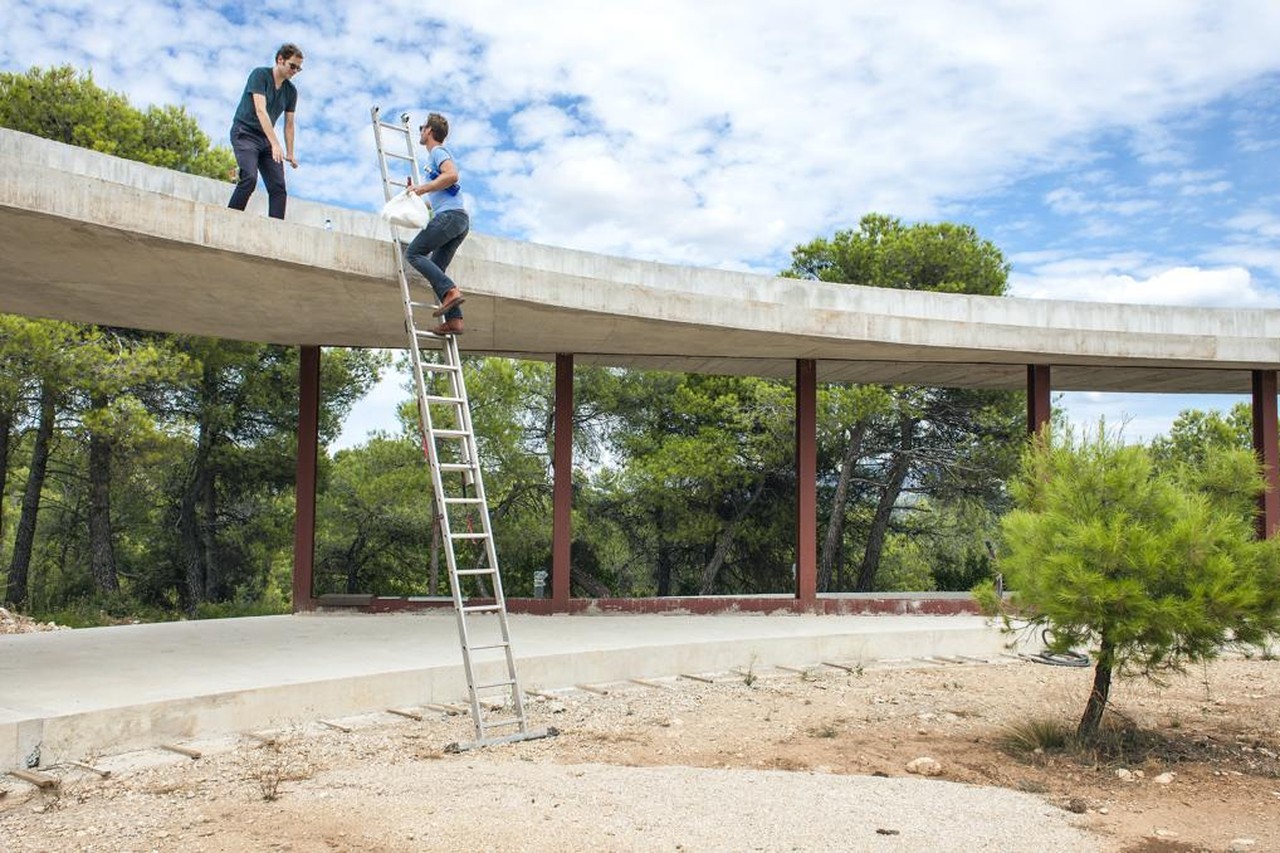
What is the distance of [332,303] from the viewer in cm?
894

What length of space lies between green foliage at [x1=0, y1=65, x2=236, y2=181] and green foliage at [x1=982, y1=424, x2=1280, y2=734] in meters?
16.7

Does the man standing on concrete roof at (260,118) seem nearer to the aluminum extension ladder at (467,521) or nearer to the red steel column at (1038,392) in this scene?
the aluminum extension ladder at (467,521)

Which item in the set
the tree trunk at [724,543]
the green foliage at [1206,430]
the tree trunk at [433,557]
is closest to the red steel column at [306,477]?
the tree trunk at [433,557]

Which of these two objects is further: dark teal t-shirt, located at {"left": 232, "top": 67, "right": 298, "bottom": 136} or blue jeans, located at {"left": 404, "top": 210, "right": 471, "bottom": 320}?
dark teal t-shirt, located at {"left": 232, "top": 67, "right": 298, "bottom": 136}

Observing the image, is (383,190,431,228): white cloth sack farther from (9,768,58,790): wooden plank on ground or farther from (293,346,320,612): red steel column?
(293,346,320,612): red steel column

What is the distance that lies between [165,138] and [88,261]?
13.3m

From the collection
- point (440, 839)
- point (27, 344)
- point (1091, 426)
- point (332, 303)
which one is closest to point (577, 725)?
point (440, 839)

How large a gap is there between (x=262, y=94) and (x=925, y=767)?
6.24 metres

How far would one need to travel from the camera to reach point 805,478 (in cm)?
1252

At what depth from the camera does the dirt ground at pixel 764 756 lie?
4.57 m

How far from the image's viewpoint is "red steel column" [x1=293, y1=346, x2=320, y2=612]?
37.6 feet

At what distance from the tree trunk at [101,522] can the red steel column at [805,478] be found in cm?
1253

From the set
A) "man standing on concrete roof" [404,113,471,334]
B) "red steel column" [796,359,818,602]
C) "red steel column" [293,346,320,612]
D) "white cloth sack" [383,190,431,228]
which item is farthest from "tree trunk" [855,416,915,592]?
"white cloth sack" [383,190,431,228]

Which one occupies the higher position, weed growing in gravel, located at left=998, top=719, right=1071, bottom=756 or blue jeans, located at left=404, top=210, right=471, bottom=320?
blue jeans, located at left=404, top=210, right=471, bottom=320
